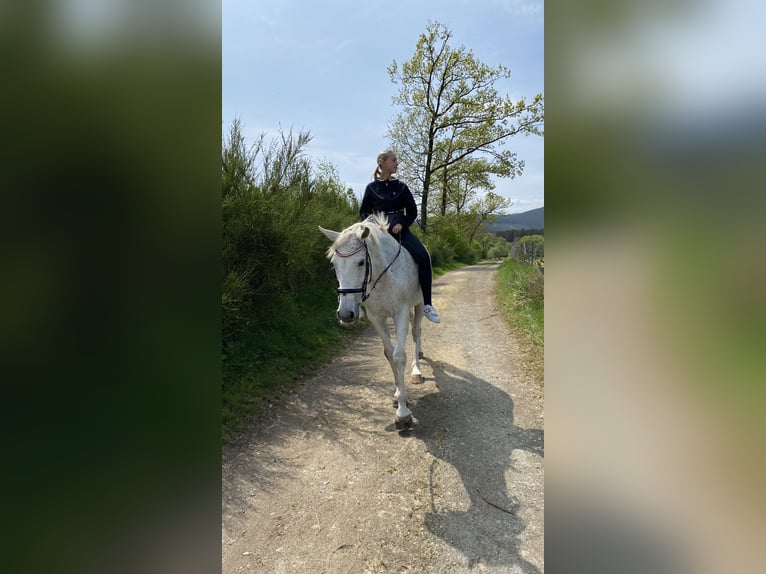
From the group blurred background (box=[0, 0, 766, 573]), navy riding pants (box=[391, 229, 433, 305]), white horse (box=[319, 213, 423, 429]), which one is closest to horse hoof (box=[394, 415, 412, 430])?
white horse (box=[319, 213, 423, 429])

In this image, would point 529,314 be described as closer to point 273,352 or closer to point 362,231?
point 273,352

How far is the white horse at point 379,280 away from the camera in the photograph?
11.4 ft

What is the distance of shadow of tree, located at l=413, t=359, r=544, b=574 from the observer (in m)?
2.38

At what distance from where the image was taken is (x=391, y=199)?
4664mm

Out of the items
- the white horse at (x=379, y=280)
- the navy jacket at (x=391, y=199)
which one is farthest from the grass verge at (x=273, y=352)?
the navy jacket at (x=391, y=199)

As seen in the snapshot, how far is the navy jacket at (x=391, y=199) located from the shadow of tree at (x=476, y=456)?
2203mm
